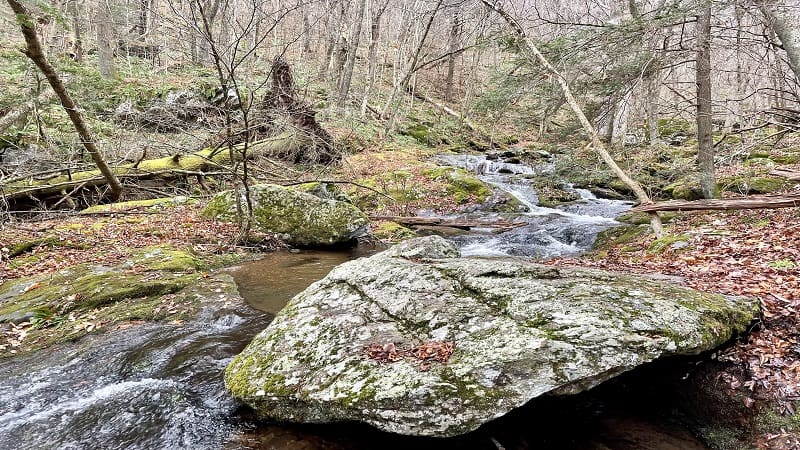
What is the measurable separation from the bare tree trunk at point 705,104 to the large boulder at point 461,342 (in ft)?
19.5

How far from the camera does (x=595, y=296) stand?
3.54 meters

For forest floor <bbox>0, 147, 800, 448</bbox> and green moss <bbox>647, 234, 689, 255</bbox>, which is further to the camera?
green moss <bbox>647, 234, 689, 255</bbox>

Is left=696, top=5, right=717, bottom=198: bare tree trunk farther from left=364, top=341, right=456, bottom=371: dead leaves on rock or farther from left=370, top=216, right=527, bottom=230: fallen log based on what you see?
left=364, top=341, right=456, bottom=371: dead leaves on rock

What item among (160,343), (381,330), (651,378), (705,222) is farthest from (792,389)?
(705,222)

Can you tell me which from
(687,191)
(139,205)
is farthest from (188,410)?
(687,191)

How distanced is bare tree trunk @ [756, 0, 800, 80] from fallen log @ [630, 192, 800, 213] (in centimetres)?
214

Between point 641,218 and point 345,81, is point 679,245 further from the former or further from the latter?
point 345,81

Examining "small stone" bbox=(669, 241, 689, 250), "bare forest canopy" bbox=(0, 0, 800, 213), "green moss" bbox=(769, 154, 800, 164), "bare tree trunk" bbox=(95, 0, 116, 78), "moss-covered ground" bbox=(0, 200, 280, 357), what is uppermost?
"bare tree trunk" bbox=(95, 0, 116, 78)

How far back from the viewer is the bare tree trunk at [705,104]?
7.67 m

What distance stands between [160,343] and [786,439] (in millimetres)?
5194

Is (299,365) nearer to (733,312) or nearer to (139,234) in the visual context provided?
(733,312)

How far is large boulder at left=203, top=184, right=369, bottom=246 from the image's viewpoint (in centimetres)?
916

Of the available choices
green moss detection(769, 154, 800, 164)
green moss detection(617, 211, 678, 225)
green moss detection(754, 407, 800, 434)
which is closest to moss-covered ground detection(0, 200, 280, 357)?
green moss detection(754, 407, 800, 434)

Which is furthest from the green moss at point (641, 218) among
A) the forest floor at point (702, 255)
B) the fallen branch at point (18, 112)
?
the fallen branch at point (18, 112)
